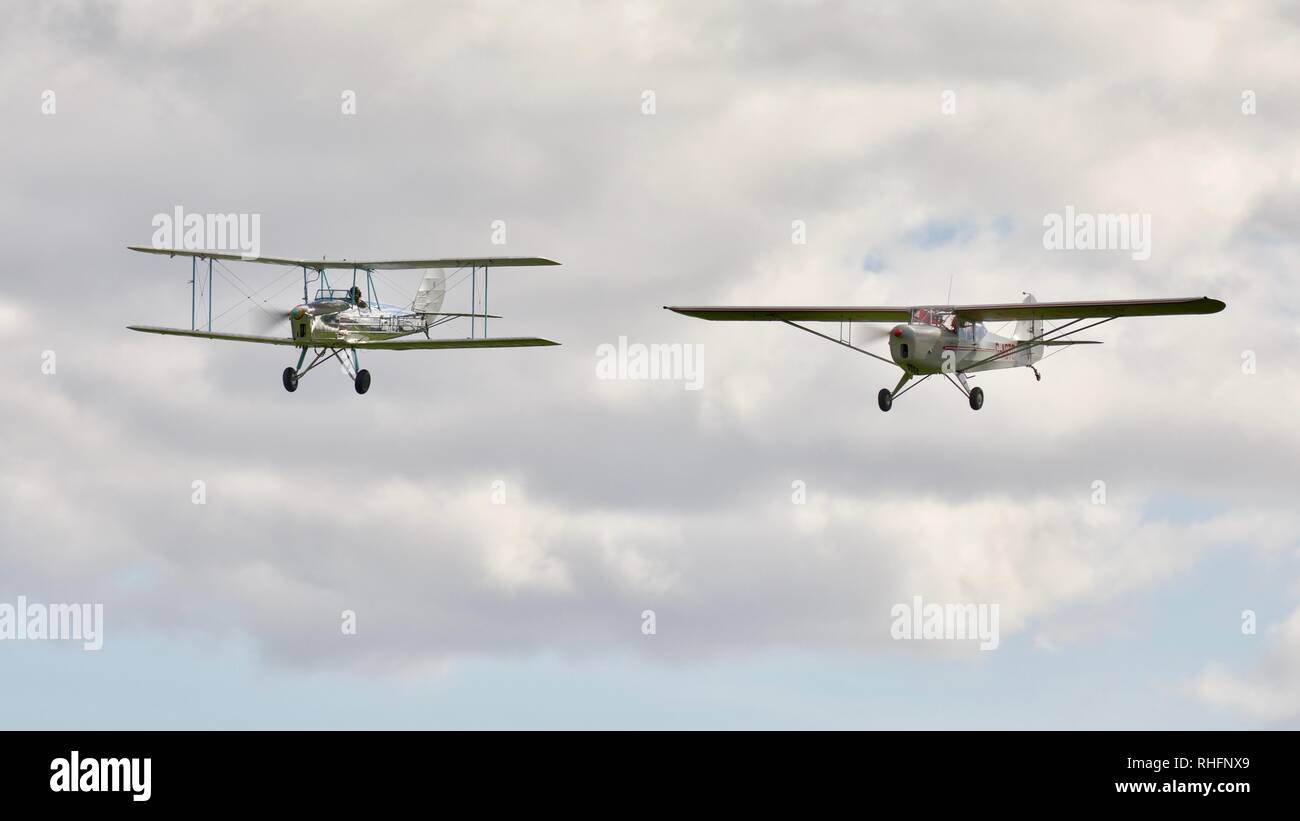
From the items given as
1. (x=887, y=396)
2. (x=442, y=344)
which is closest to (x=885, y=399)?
(x=887, y=396)

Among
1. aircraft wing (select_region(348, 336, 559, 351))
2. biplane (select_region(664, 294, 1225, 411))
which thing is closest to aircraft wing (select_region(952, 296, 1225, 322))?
biplane (select_region(664, 294, 1225, 411))

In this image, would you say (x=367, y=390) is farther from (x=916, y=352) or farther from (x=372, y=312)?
(x=916, y=352)

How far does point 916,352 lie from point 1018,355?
20.7 feet

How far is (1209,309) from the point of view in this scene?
169ft

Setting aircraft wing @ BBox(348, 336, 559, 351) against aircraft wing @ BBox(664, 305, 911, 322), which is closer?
aircraft wing @ BBox(348, 336, 559, 351)

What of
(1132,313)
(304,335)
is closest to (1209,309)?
(1132,313)

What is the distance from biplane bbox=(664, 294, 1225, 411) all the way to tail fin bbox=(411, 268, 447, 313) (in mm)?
8447

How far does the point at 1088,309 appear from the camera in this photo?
2157 inches

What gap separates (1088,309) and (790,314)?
10015 millimetres

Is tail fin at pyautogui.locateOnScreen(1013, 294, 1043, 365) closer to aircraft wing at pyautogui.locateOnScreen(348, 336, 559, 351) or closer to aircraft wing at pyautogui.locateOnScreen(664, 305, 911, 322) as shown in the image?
aircraft wing at pyautogui.locateOnScreen(664, 305, 911, 322)

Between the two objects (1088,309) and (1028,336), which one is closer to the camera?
(1088,309)

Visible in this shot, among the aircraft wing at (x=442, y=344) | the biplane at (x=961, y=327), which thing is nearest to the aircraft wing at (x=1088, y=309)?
the biplane at (x=961, y=327)

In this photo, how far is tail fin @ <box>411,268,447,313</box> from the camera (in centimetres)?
6331

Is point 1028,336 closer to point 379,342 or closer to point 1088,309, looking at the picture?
point 1088,309
